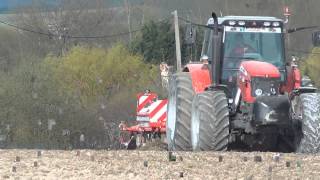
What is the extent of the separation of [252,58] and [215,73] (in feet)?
2.08

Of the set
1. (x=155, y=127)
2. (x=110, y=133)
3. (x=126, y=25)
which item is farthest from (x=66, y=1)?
(x=155, y=127)

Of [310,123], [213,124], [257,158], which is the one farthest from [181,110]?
[257,158]

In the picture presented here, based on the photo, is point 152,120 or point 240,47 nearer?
point 240,47

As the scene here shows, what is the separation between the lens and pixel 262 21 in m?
11.3

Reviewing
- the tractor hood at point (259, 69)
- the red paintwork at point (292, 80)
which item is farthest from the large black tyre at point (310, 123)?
the red paintwork at point (292, 80)

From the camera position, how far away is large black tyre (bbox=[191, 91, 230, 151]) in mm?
9633

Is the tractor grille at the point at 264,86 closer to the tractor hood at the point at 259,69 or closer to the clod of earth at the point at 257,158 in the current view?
the tractor hood at the point at 259,69

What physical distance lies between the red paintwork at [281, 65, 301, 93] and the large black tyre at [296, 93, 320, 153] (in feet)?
3.85

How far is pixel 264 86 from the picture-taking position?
398 inches

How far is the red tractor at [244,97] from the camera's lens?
9648 millimetres

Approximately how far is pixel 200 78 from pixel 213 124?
1692 mm

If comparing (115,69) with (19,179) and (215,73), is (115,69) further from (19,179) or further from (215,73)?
(19,179)

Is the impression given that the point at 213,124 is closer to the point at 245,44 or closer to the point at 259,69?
the point at 259,69

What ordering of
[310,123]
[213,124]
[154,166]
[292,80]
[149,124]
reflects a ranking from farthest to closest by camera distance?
[149,124] → [292,80] → [213,124] → [310,123] → [154,166]
